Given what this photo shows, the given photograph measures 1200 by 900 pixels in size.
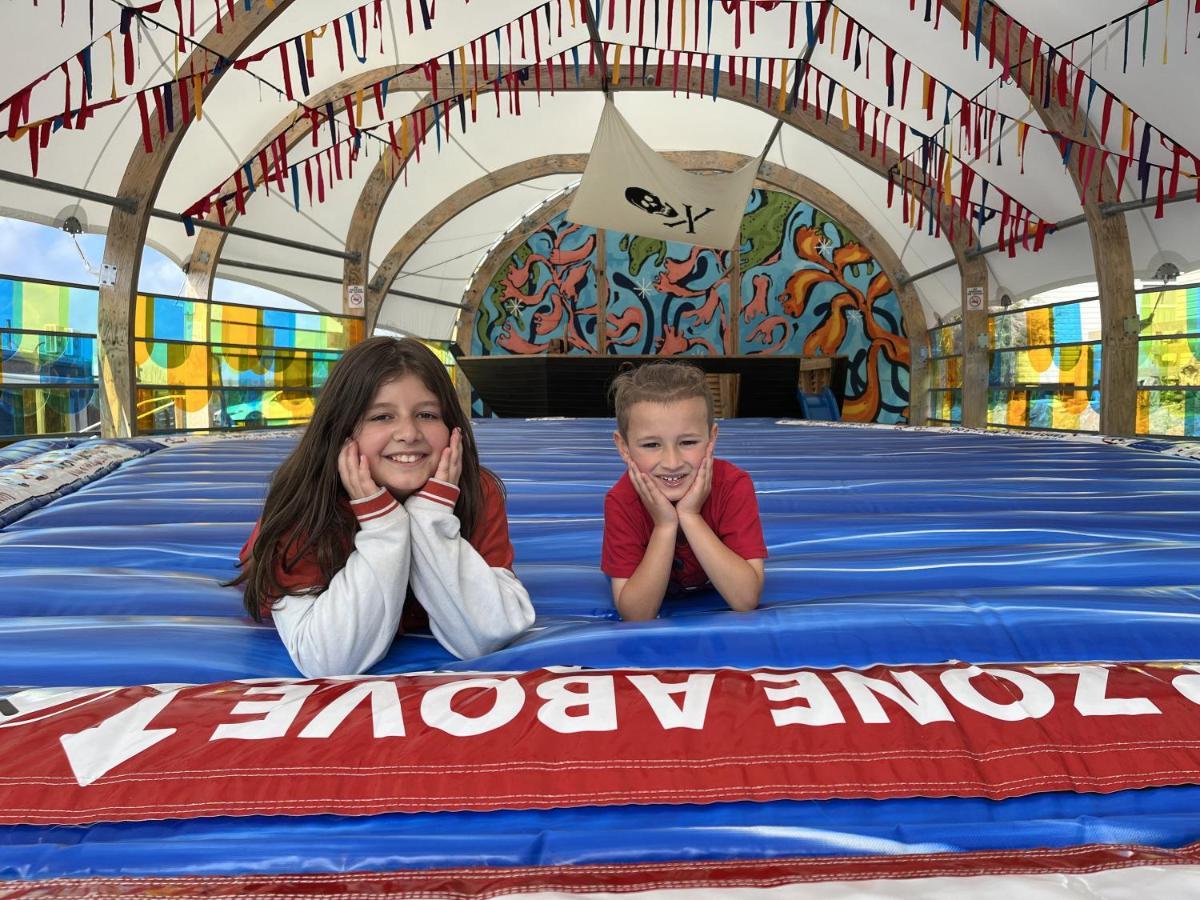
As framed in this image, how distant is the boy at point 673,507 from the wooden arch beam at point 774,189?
8.67 m

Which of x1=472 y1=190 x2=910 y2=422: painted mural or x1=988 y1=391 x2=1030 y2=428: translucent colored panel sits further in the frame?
x1=472 y1=190 x2=910 y2=422: painted mural

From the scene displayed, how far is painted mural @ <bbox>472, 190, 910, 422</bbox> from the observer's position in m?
10.5

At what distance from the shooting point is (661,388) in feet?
4.67

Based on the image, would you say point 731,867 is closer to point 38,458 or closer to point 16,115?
point 38,458

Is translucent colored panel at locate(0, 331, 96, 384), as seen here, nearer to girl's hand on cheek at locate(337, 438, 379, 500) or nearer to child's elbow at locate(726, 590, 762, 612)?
girl's hand on cheek at locate(337, 438, 379, 500)

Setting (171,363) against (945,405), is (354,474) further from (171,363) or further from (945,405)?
(945,405)

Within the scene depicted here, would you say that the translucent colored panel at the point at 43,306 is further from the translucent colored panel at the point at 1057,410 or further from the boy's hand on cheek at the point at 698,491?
the translucent colored panel at the point at 1057,410

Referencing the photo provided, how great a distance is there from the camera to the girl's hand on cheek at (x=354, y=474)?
1.17m

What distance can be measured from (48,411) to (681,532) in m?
6.51

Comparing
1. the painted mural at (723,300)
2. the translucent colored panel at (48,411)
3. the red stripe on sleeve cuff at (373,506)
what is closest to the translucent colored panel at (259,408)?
the translucent colored panel at (48,411)

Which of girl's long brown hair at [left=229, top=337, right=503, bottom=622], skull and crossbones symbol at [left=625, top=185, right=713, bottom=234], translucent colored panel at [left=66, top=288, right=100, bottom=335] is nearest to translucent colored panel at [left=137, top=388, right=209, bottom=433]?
translucent colored panel at [left=66, top=288, right=100, bottom=335]

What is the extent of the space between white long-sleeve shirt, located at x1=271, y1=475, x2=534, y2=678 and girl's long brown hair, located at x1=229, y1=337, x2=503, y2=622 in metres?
0.06

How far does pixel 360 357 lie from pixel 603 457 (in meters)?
2.06

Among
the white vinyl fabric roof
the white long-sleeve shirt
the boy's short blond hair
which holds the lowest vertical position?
the white long-sleeve shirt
